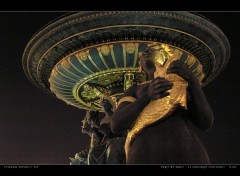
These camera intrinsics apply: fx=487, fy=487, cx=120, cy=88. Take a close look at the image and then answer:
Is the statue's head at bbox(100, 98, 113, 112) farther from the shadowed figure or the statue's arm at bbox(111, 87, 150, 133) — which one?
the statue's arm at bbox(111, 87, 150, 133)

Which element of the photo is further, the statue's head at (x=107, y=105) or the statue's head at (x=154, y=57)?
the statue's head at (x=107, y=105)

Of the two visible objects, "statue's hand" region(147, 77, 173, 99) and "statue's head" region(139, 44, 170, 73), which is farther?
"statue's head" region(139, 44, 170, 73)

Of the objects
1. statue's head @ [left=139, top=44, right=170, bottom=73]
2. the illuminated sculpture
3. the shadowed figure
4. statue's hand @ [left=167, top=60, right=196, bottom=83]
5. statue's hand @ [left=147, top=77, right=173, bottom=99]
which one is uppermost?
the illuminated sculpture

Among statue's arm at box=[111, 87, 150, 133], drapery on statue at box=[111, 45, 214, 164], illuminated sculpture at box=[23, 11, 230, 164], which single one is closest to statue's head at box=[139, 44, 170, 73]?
drapery on statue at box=[111, 45, 214, 164]

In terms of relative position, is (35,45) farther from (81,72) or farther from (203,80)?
(203,80)

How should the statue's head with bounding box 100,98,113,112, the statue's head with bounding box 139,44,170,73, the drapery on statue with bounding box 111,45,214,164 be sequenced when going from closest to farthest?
the drapery on statue with bounding box 111,45,214,164, the statue's head with bounding box 139,44,170,73, the statue's head with bounding box 100,98,113,112

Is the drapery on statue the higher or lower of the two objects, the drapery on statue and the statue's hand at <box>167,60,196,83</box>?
the lower

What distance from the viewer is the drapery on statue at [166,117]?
3004 mm

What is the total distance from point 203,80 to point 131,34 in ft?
3.74

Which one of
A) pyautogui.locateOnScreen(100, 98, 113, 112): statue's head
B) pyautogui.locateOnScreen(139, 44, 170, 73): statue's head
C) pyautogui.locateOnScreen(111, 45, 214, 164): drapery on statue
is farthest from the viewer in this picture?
pyautogui.locateOnScreen(100, 98, 113, 112): statue's head

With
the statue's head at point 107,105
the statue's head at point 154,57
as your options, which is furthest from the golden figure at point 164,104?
the statue's head at point 107,105

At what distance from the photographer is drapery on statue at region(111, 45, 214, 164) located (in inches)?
118

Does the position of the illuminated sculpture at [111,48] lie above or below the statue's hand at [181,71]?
above

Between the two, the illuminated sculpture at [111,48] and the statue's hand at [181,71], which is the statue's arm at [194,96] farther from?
the illuminated sculpture at [111,48]
